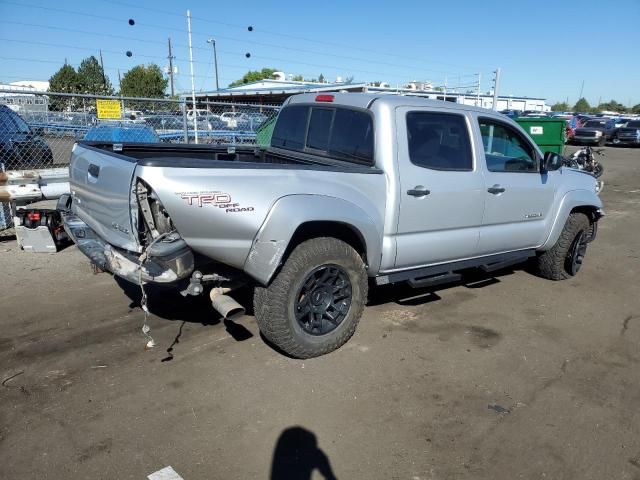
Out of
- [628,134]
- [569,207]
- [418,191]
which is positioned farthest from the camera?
[628,134]

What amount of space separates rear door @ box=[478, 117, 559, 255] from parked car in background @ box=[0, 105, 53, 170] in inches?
339

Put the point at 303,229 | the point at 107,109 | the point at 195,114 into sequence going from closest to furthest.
→ the point at 303,229 → the point at 107,109 → the point at 195,114

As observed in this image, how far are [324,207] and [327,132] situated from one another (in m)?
1.24

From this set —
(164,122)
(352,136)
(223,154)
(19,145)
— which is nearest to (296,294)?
(352,136)

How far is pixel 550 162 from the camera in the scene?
5188mm

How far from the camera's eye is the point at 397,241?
419 centimetres

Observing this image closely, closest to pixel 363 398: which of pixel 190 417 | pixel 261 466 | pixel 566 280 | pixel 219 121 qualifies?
pixel 261 466

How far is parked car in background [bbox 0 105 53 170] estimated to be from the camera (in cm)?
952

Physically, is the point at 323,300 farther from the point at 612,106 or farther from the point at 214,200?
the point at 612,106

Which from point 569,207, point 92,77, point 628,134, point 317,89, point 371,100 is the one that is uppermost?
point 92,77

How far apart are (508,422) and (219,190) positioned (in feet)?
7.75

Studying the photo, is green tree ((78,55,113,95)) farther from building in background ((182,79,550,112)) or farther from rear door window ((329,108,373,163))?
rear door window ((329,108,373,163))

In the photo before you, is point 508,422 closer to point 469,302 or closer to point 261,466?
point 261,466

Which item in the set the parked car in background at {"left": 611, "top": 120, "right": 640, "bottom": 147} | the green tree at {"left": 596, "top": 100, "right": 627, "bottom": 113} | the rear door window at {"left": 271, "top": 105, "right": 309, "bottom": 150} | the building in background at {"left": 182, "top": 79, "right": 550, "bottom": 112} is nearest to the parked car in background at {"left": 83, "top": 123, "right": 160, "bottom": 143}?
the rear door window at {"left": 271, "top": 105, "right": 309, "bottom": 150}
